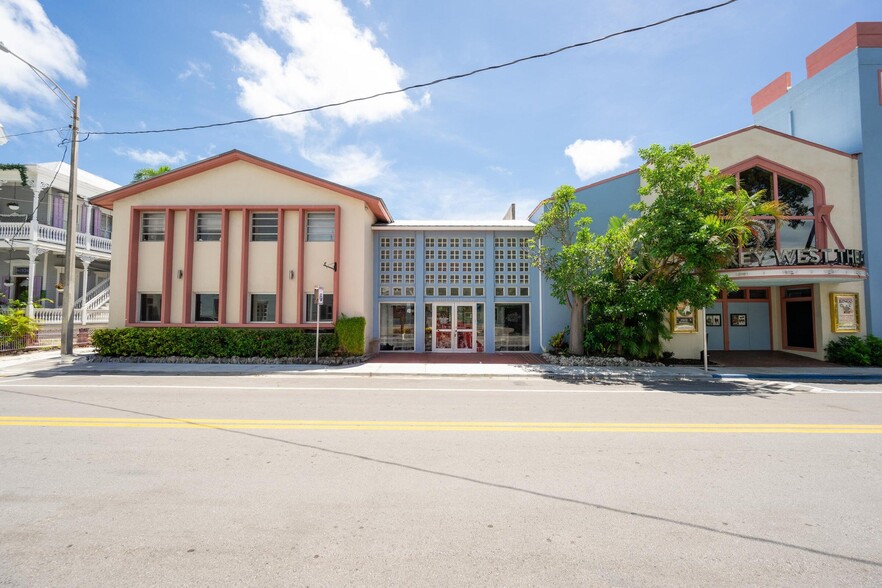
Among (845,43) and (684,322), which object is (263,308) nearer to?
(684,322)

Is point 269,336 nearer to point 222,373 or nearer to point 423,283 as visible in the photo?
point 222,373

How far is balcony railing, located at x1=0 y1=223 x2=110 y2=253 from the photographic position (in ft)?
62.4

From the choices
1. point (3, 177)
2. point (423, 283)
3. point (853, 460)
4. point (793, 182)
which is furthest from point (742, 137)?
point (3, 177)

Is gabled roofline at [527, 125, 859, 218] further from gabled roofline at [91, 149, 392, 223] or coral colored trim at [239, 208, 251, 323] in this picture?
coral colored trim at [239, 208, 251, 323]

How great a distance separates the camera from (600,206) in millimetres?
16734

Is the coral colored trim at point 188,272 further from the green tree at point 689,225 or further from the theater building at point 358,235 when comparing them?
the green tree at point 689,225

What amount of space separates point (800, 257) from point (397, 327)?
15.6 meters

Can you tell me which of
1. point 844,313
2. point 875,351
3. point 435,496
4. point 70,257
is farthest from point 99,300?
point 875,351

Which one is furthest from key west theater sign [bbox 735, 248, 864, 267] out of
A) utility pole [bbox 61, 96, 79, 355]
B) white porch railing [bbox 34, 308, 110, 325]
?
white porch railing [bbox 34, 308, 110, 325]

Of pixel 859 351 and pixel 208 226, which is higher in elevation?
pixel 208 226

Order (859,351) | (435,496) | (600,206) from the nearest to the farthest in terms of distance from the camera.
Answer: (435,496)
(859,351)
(600,206)

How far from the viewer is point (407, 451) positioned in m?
5.22

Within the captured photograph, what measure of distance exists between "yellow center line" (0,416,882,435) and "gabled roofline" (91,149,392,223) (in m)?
10.9

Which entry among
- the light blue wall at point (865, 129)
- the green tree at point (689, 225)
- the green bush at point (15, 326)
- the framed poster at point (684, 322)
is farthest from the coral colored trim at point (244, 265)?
the light blue wall at point (865, 129)
